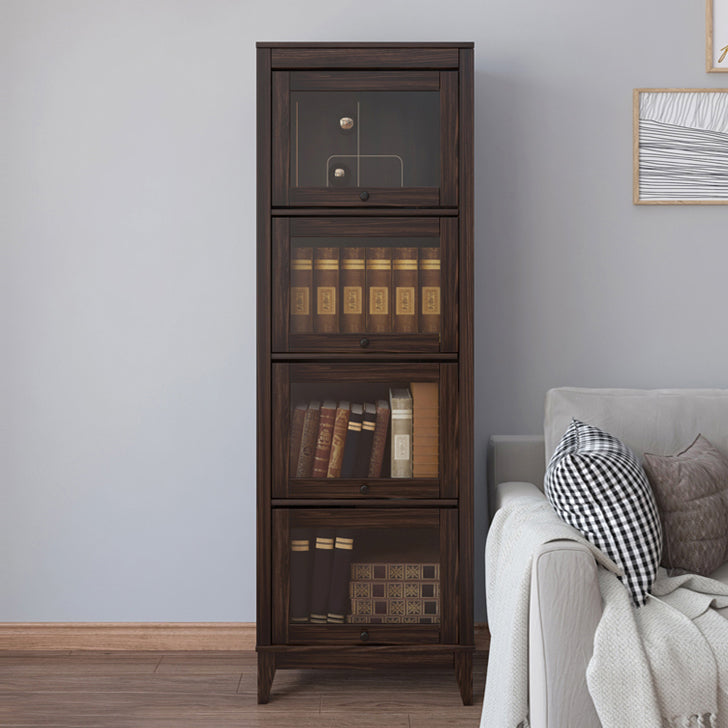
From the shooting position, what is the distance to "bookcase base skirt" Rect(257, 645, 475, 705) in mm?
2025

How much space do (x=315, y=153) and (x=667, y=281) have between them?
48.6 inches

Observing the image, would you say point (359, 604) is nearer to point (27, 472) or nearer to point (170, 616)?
point (170, 616)

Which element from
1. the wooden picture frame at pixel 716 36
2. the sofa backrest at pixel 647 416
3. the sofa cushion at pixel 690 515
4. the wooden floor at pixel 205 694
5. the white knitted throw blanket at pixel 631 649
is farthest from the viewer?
the wooden picture frame at pixel 716 36

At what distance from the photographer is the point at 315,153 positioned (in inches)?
78.9

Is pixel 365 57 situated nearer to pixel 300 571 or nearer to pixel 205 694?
pixel 300 571

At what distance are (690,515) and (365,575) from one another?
2.88 ft

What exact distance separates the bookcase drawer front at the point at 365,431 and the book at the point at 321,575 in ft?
0.41

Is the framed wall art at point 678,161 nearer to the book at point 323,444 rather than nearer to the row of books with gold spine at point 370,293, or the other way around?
the row of books with gold spine at point 370,293

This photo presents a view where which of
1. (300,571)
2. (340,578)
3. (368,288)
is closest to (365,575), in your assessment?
(340,578)

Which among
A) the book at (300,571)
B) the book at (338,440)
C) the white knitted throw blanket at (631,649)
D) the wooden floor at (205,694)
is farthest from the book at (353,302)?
the wooden floor at (205,694)

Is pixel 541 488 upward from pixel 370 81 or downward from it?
downward

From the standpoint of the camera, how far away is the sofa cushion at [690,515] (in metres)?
1.78

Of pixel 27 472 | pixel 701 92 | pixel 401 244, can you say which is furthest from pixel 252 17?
pixel 27 472

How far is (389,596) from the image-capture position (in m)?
2.04
